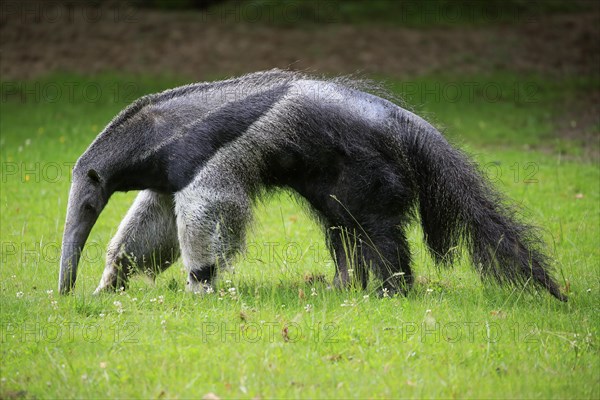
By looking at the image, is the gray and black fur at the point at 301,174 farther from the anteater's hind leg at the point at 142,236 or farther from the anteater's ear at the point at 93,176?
the anteater's hind leg at the point at 142,236

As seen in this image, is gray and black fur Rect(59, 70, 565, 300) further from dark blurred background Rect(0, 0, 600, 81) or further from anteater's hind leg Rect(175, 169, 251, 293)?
dark blurred background Rect(0, 0, 600, 81)

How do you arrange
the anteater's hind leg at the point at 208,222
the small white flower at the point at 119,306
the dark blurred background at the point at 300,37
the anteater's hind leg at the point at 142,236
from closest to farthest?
the small white flower at the point at 119,306 → the anteater's hind leg at the point at 208,222 → the anteater's hind leg at the point at 142,236 → the dark blurred background at the point at 300,37

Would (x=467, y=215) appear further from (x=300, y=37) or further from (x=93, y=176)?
(x=300, y=37)

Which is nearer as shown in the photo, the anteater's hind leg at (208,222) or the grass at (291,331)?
the grass at (291,331)

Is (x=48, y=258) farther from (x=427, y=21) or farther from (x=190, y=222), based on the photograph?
(x=427, y=21)

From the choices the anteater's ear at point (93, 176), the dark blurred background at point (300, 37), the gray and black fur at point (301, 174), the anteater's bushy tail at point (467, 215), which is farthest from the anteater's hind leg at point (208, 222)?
the dark blurred background at point (300, 37)

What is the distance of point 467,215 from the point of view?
6824 mm

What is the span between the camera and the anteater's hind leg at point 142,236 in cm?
729

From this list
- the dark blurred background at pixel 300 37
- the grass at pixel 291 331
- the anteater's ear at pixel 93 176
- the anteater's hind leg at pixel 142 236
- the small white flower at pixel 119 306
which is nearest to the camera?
the grass at pixel 291 331

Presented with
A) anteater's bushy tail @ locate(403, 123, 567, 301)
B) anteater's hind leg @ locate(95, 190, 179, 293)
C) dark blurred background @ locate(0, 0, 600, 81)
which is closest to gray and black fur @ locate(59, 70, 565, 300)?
anteater's bushy tail @ locate(403, 123, 567, 301)

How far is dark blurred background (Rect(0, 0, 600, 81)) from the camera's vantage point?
1803 centimetres

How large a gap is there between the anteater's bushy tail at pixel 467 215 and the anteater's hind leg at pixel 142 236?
2.21m

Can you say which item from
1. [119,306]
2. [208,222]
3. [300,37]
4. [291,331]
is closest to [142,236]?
[208,222]

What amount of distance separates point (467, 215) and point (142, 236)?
2.81 meters
